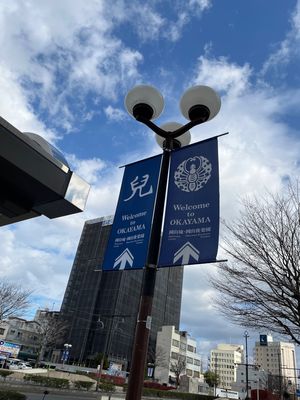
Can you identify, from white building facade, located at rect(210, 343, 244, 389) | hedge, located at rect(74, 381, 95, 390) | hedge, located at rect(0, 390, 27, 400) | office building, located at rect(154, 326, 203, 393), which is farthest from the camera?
white building facade, located at rect(210, 343, 244, 389)

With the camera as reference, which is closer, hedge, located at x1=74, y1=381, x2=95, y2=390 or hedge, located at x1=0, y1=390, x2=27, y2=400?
hedge, located at x1=0, y1=390, x2=27, y2=400

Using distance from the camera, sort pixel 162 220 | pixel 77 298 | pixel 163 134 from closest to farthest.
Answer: pixel 162 220 → pixel 163 134 → pixel 77 298

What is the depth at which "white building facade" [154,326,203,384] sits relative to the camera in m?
78.8

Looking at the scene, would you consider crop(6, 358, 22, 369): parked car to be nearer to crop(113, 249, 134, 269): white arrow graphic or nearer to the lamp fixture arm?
crop(113, 249, 134, 269): white arrow graphic

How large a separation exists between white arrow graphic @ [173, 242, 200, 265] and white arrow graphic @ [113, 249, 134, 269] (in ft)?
2.13

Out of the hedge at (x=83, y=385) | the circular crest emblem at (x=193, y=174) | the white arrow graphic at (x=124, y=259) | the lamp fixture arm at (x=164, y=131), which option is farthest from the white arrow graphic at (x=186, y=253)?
the hedge at (x=83, y=385)

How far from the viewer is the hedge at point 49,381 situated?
2722 cm

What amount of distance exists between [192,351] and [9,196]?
10295cm

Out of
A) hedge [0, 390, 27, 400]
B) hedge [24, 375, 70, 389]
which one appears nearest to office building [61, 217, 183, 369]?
hedge [24, 375, 70, 389]

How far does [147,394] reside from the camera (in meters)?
35.8

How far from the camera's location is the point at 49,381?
2812cm

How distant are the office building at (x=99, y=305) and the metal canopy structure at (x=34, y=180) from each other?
75.1m

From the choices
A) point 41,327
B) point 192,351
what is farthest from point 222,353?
point 41,327

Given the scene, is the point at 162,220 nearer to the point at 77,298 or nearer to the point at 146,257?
the point at 146,257
